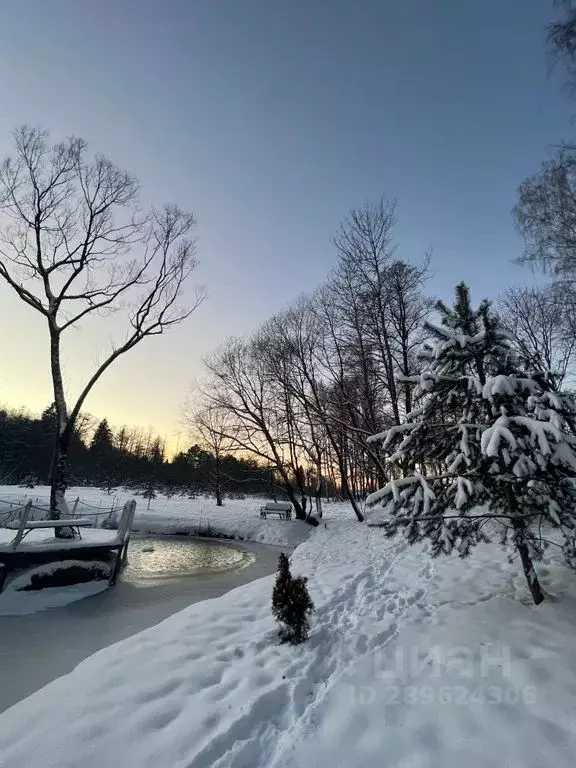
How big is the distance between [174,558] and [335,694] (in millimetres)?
10637

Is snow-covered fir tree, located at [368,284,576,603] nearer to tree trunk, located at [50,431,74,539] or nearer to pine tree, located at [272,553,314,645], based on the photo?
pine tree, located at [272,553,314,645]

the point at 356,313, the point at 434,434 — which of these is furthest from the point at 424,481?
the point at 356,313

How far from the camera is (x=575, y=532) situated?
391cm

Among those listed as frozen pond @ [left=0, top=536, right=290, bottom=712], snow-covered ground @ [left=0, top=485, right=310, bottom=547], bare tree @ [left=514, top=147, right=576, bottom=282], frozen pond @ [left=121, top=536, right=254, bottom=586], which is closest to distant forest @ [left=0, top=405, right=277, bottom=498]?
snow-covered ground @ [left=0, top=485, right=310, bottom=547]

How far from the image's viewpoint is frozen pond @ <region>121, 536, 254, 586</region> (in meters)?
9.74

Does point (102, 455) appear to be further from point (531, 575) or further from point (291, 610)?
point (531, 575)

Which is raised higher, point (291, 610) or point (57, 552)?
point (291, 610)

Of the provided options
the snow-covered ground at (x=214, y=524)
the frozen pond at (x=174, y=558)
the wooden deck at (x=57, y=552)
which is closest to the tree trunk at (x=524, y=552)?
the frozen pond at (x=174, y=558)

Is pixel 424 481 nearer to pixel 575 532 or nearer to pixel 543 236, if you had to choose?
Result: pixel 575 532

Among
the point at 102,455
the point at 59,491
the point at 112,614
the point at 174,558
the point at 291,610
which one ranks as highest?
the point at 102,455

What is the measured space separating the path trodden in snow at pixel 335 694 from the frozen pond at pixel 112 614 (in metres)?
1.15

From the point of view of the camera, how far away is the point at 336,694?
10.3 ft

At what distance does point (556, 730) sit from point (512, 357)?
385 cm

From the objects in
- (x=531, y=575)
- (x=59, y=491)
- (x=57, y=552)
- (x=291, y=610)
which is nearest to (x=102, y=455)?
(x=59, y=491)
